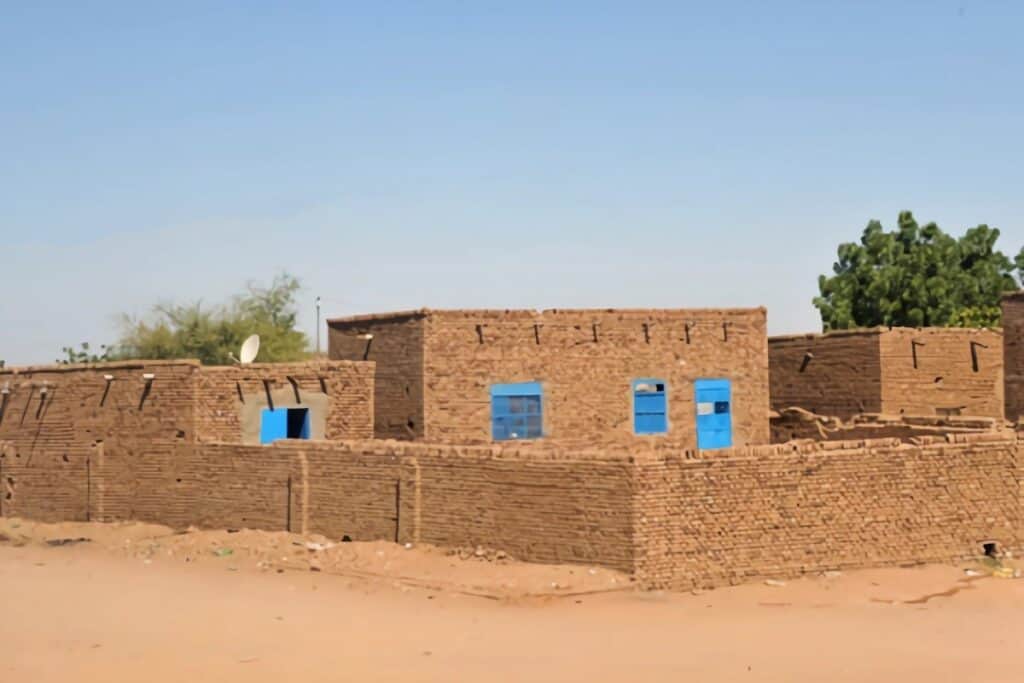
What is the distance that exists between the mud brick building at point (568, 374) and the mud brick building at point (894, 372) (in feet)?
8.44

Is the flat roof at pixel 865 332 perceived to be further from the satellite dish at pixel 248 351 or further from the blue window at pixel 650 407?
the satellite dish at pixel 248 351

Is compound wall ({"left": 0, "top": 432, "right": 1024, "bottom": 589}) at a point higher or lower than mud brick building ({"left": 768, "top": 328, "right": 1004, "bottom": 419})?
lower

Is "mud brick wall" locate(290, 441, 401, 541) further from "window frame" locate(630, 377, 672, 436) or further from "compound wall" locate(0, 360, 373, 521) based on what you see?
"window frame" locate(630, 377, 672, 436)

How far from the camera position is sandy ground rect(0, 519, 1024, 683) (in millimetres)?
12766

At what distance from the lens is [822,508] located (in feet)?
54.2

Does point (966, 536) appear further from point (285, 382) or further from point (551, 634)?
point (285, 382)

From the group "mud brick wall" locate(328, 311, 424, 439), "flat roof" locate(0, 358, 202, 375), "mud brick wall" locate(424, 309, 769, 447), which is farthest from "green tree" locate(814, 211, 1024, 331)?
"flat roof" locate(0, 358, 202, 375)

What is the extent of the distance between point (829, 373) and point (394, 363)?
10037 millimetres

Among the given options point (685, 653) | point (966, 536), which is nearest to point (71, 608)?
point (685, 653)

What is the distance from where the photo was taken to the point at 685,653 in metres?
13.2

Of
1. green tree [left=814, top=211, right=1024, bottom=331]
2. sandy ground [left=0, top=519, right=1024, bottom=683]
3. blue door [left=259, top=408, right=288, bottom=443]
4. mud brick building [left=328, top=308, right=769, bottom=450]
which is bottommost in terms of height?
sandy ground [left=0, top=519, right=1024, bottom=683]

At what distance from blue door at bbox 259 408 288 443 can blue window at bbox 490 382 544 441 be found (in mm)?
3922

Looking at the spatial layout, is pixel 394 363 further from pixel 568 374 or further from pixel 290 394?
pixel 568 374

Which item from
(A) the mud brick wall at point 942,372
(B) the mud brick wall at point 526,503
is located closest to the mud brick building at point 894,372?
(A) the mud brick wall at point 942,372
